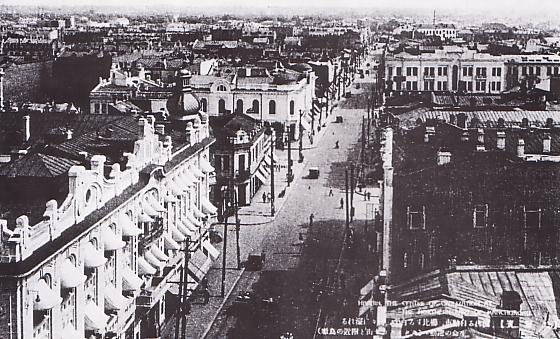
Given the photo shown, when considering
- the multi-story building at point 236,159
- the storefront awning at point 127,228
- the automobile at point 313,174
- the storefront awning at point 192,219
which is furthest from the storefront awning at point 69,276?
the automobile at point 313,174

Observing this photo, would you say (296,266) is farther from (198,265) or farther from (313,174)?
(313,174)

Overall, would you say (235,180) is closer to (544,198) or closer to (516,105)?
(516,105)

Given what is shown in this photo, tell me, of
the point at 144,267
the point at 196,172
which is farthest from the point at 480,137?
the point at 144,267

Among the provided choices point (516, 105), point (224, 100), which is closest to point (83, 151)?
point (516, 105)

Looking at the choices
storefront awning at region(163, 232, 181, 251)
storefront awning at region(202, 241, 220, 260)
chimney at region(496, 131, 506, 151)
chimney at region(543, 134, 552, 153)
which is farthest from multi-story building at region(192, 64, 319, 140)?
storefront awning at region(163, 232, 181, 251)

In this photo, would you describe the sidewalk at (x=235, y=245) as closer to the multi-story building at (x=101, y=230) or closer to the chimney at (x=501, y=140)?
the multi-story building at (x=101, y=230)
